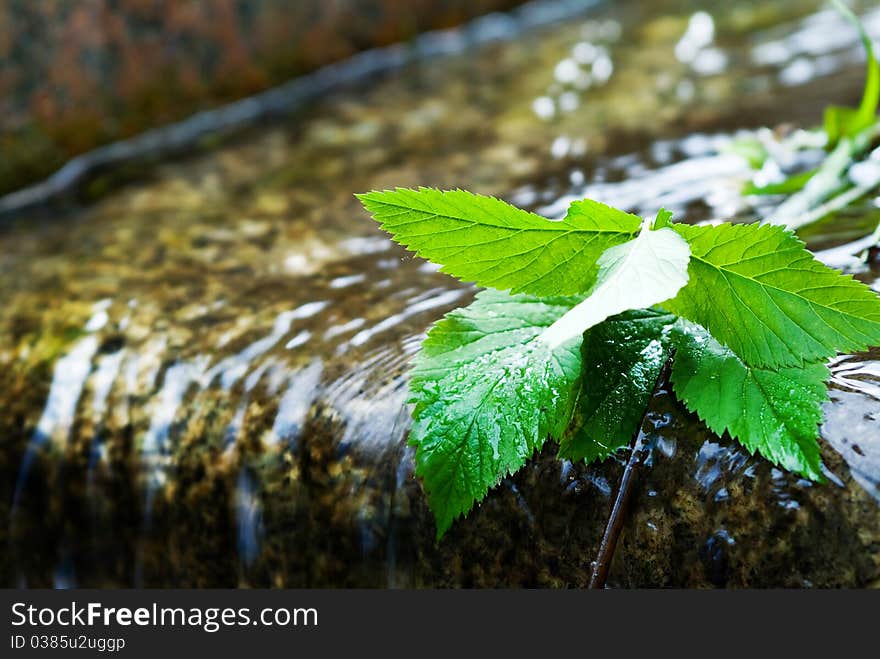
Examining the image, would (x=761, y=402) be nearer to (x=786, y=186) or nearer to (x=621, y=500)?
(x=621, y=500)

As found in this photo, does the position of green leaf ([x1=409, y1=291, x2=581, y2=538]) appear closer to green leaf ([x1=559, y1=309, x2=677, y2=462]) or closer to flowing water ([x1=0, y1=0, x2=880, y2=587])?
green leaf ([x1=559, y1=309, x2=677, y2=462])

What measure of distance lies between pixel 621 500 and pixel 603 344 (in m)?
0.21

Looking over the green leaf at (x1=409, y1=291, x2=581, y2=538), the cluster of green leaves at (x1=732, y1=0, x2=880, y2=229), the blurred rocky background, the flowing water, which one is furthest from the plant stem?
the blurred rocky background

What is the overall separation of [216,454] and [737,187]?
49.3 inches

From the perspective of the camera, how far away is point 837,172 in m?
1.88

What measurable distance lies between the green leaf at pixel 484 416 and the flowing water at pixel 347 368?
0.12 metres

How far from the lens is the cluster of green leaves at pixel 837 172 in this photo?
5.83 feet

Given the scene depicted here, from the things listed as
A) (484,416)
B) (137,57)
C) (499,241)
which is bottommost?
(484,416)

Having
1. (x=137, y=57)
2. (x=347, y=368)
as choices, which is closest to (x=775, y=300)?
(x=347, y=368)

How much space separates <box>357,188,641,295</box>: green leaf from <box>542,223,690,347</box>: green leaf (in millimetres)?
62

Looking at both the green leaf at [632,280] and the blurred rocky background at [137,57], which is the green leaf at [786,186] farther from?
the blurred rocky background at [137,57]

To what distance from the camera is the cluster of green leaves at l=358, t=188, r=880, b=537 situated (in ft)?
3.63

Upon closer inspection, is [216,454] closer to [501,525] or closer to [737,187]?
[501,525]

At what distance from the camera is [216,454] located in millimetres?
1614
